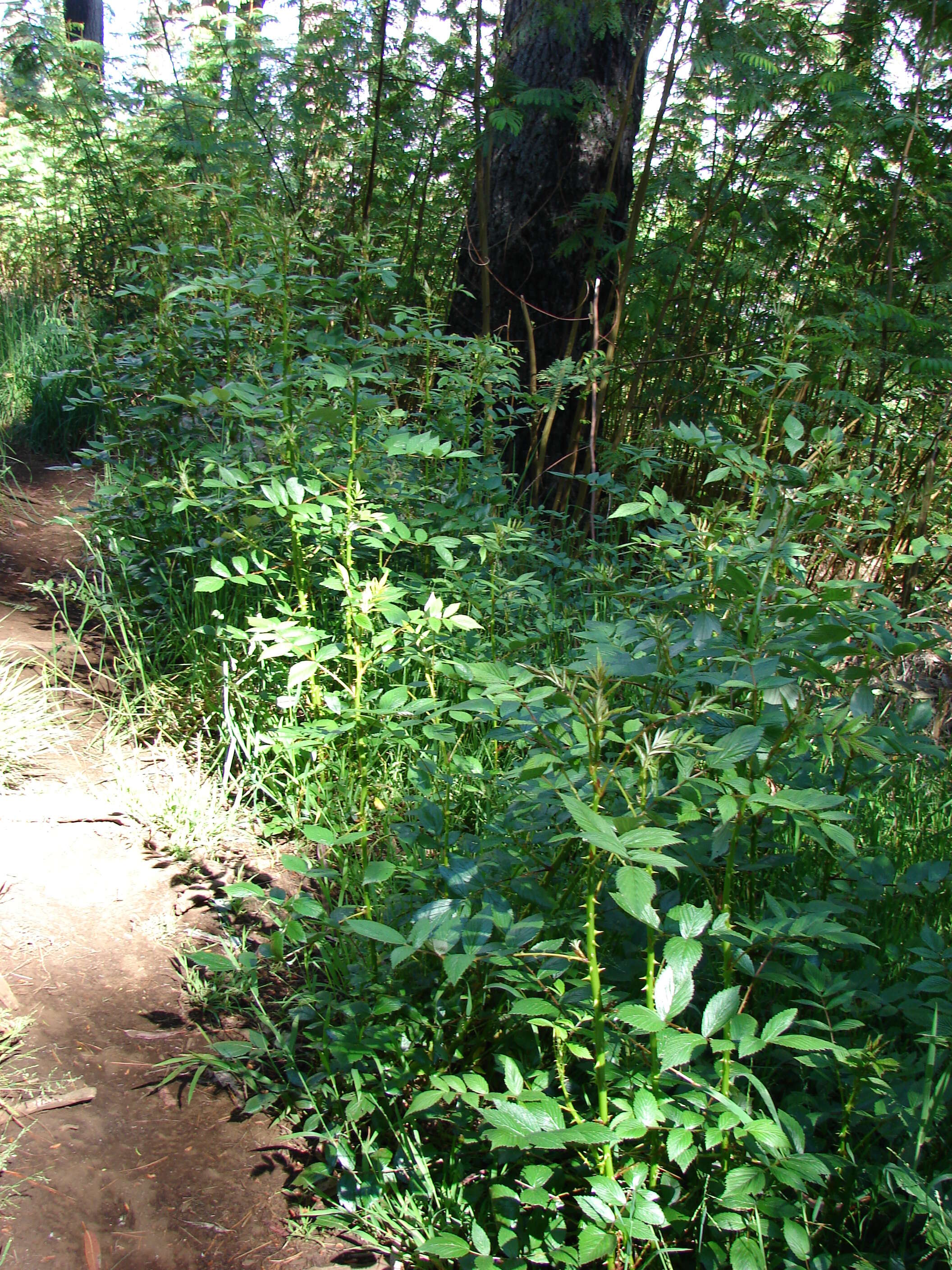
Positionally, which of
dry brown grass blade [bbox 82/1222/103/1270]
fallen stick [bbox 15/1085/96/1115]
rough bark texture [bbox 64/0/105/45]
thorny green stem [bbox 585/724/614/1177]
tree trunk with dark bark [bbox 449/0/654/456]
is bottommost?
dry brown grass blade [bbox 82/1222/103/1270]

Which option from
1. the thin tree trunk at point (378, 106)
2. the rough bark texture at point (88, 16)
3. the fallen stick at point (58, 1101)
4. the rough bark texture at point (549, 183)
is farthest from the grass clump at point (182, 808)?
the rough bark texture at point (88, 16)

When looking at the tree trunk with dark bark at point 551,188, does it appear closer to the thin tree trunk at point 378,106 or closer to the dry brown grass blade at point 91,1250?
the thin tree trunk at point 378,106

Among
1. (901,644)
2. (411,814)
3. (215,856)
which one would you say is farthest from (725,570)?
(215,856)

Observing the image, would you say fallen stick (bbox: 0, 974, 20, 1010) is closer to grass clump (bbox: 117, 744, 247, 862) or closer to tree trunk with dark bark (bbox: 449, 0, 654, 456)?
grass clump (bbox: 117, 744, 247, 862)

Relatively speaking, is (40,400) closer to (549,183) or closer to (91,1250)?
Answer: (549,183)

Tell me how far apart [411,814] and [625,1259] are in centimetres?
100

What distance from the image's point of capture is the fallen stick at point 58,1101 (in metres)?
1.62

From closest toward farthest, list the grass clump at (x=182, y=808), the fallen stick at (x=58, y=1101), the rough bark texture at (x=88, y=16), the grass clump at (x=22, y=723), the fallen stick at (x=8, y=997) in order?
the fallen stick at (x=58, y=1101) → the fallen stick at (x=8, y=997) → the grass clump at (x=182, y=808) → the grass clump at (x=22, y=723) → the rough bark texture at (x=88, y=16)

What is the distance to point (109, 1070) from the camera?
1756mm

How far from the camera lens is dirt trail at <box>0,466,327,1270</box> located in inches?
57.9

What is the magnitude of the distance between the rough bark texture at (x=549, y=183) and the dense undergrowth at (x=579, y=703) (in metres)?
0.36

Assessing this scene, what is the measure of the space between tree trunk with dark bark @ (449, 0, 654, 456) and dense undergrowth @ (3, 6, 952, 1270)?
13.2 inches

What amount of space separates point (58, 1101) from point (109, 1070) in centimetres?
11

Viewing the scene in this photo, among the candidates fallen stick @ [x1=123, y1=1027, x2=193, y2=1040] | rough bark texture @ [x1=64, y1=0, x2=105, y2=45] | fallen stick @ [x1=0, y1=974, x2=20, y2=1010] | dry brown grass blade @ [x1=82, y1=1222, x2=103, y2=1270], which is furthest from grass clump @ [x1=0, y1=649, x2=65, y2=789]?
rough bark texture @ [x1=64, y1=0, x2=105, y2=45]
